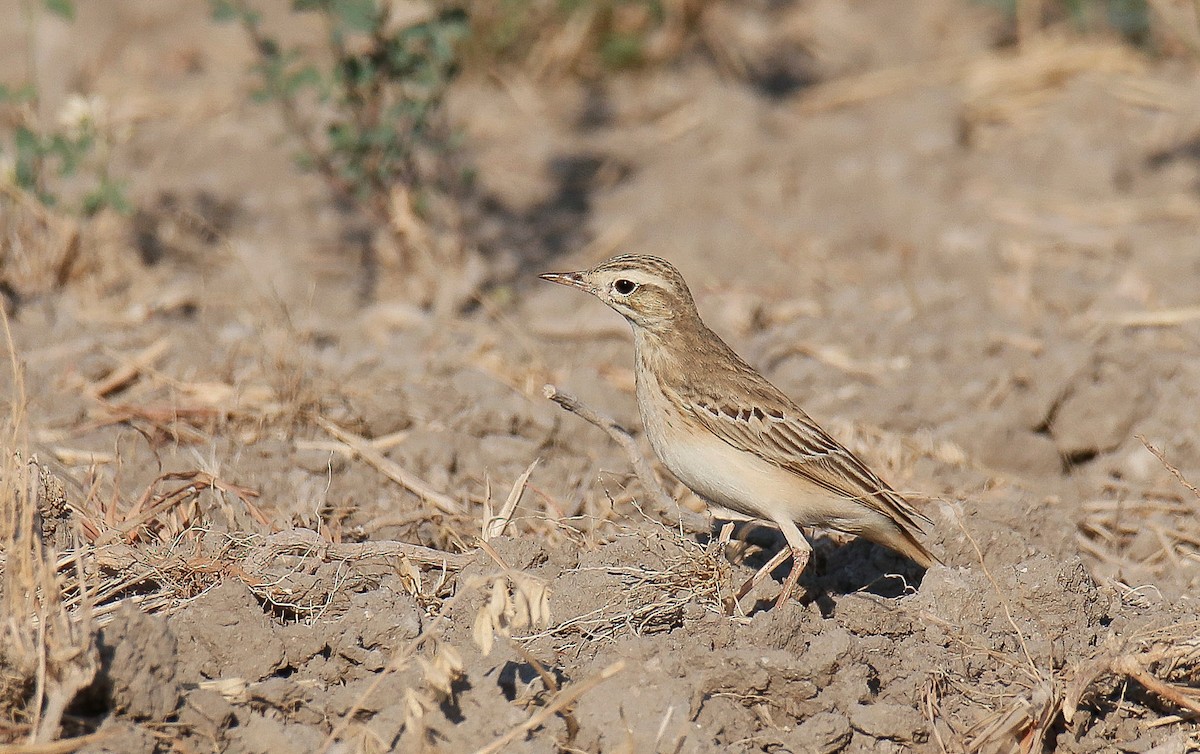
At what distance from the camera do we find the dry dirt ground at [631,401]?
4648 millimetres

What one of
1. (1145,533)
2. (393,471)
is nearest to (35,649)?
(393,471)

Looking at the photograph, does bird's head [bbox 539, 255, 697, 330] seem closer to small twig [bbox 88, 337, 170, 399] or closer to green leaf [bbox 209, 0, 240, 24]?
small twig [bbox 88, 337, 170, 399]

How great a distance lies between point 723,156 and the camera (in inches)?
397

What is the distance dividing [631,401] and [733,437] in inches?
66.8

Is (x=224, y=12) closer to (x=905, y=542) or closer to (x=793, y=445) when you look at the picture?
(x=793, y=445)

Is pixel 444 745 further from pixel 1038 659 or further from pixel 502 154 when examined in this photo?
pixel 502 154

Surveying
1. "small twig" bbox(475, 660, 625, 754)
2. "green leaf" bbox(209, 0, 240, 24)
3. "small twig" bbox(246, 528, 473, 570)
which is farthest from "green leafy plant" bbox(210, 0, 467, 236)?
"small twig" bbox(475, 660, 625, 754)

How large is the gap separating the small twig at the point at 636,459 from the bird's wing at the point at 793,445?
0.34 meters

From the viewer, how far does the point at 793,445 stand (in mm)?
5797

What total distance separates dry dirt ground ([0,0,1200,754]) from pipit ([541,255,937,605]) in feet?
0.93

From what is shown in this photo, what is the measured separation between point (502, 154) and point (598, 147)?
748 millimetres

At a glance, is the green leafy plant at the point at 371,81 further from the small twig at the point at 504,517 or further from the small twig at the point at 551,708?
the small twig at the point at 551,708

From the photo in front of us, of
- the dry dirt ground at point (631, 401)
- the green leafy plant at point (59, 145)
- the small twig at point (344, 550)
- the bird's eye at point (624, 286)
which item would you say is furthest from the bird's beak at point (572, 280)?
the green leafy plant at point (59, 145)

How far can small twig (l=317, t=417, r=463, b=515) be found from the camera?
6078 millimetres
